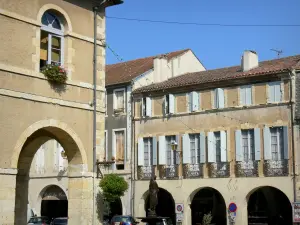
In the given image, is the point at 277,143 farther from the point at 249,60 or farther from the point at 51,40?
the point at 51,40

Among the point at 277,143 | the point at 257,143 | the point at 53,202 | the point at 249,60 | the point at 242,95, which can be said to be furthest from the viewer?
the point at 53,202

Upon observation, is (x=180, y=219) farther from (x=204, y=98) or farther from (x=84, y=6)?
(x=84, y=6)

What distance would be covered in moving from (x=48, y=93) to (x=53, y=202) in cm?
2629

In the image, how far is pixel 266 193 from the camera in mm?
33531

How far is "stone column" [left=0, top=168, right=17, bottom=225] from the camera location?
50.0 feet

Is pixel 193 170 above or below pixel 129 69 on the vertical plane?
below

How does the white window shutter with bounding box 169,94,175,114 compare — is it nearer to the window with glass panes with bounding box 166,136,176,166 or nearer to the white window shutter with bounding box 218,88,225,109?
the window with glass panes with bounding box 166,136,176,166

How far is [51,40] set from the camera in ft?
55.8

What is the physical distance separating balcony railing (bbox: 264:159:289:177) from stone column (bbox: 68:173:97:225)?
15.0 m

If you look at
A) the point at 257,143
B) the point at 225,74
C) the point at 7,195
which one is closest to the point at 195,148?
the point at 257,143

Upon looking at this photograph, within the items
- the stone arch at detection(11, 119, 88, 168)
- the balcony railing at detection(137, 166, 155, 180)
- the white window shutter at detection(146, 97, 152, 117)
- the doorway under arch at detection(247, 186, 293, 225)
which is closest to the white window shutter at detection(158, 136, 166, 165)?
the balcony railing at detection(137, 166, 155, 180)

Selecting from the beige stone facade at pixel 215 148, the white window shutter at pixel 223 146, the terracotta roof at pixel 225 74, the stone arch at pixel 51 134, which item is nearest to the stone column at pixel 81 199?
the stone arch at pixel 51 134

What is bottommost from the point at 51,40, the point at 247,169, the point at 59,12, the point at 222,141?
the point at 247,169

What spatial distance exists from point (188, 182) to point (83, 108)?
55.4 ft
